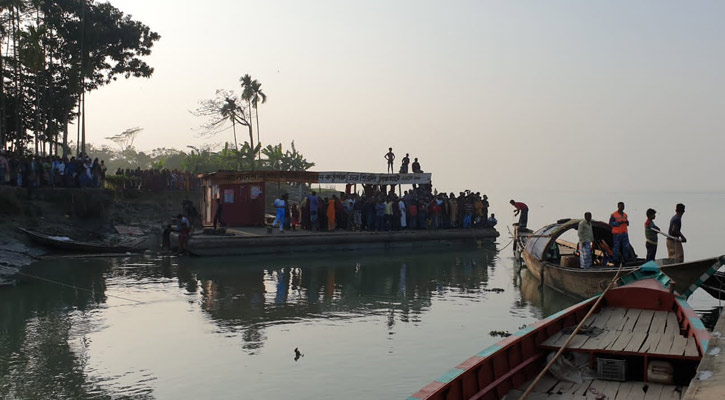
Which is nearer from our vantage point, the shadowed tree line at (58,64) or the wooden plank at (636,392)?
the wooden plank at (636,392)

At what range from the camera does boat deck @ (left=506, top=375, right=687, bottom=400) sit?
280 inches

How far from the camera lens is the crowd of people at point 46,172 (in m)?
26.4

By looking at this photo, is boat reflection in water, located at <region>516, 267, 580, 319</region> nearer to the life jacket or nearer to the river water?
the river water

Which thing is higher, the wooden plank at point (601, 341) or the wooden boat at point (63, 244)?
the wooden boat at point (63, 244)

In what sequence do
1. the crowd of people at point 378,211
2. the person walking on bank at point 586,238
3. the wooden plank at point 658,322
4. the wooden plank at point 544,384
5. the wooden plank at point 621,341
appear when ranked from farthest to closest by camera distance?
the crowd of people at point 378,211
the person walking on bank at point 586,238
the wooden plank at point 658,322
the wooden plank at point 621,341
the wooden plank at point 544,384

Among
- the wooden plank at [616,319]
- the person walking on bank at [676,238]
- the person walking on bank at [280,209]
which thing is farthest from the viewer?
the person walking on bank at [280,209]

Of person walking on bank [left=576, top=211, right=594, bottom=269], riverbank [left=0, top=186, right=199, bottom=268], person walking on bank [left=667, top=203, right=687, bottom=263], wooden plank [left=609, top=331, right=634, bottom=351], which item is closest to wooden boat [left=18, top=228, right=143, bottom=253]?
riverbank [left=0, top=186, right=199, bottom=268]

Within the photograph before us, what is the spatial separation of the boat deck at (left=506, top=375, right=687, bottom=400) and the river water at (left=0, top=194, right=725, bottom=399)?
283 centimetres

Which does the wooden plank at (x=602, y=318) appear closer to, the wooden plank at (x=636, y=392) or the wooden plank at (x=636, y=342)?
the wooden plank at (x=636, y=342)

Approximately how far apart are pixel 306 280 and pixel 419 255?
8499 mm

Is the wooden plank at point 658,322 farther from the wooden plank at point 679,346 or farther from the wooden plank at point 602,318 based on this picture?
the wooden plank at point 602,318

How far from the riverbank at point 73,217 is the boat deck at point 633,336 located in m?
17.4

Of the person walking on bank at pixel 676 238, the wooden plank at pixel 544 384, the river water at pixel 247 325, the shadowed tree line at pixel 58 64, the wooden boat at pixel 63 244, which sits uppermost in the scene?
the shadowed tree line at pixel 58 64

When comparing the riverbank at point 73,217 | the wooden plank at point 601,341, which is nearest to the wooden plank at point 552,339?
the wooden plank at point 601,341
